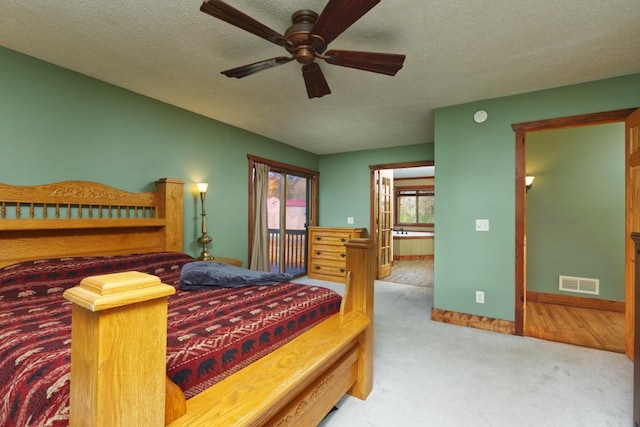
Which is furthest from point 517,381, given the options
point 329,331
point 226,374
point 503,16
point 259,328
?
point 503,16

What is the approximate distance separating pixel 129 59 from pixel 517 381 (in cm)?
388

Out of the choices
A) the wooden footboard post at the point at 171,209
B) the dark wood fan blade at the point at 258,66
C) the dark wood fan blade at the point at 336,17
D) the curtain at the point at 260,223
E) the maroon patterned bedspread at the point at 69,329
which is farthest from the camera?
the curtain at the point at 260,223

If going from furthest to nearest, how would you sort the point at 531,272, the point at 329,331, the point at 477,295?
the point at 531,272
the point at 477,295
the point at 329,331

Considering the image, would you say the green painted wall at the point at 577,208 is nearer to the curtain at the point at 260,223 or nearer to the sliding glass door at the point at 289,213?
the sliding glass door at the point at 289,213

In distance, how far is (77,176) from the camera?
102 inches

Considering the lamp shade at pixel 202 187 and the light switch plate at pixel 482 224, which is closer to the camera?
the light switch plate at pixel 482 224

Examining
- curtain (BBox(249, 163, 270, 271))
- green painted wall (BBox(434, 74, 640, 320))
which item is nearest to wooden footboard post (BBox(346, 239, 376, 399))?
green painted wall (BBox(434, 74, 640, 320))

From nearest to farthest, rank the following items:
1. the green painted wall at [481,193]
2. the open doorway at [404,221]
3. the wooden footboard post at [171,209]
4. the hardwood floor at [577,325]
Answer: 1. the hardwood floor at [577,325]
2. the green painted wall at [481,193]
3. the wooden footboard post at [171,209]
4. the open doorway at [404,221]

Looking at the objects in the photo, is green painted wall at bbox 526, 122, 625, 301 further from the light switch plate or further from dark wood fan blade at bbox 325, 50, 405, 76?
dark wood fan blade at bbox 325, 50, 405, 76

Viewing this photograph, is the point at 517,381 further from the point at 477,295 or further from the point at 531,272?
the point at 531,272

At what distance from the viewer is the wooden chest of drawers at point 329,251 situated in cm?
509

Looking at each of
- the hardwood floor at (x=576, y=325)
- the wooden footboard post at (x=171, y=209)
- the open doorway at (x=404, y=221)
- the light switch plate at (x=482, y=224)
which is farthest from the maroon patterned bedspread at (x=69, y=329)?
the open doorway at (x=404, y=221)

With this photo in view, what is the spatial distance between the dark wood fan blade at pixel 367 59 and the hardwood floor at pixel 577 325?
292cm

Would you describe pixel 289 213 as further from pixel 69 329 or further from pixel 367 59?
pixel 69 329
